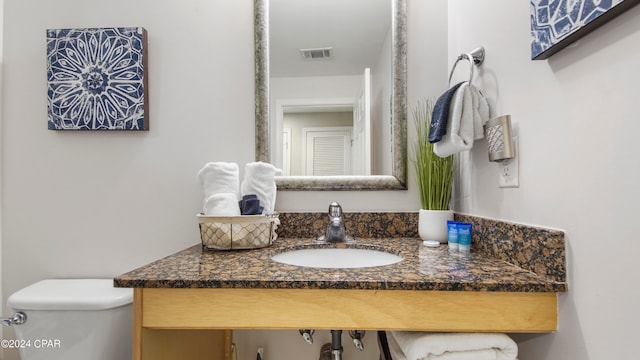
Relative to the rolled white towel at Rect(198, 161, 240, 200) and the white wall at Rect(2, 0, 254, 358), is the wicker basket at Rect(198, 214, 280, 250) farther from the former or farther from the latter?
the white wall at Rect(2, 0, 254, 358)

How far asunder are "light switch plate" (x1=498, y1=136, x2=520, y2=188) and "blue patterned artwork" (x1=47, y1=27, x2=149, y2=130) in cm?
133

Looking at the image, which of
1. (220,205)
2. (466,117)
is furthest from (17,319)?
(466,117)

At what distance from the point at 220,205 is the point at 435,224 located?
763mm

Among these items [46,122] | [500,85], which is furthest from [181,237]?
[500,85]

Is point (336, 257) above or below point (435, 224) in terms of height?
below

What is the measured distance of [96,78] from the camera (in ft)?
4.04

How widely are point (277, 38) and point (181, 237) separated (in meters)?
0.95

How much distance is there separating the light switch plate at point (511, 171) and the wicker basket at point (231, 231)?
2.42 ft

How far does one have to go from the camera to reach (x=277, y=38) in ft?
4.11

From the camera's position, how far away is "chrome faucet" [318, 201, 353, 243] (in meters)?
1.10

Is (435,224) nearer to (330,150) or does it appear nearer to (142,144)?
(330,150)

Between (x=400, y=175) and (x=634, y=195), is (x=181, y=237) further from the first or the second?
(x=634, y=195)

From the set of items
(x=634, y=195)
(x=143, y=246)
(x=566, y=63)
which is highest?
(x=566, y=63)

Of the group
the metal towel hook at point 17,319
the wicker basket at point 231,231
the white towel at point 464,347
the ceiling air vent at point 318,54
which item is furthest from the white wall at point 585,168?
the metal towel hook at point 17,319
